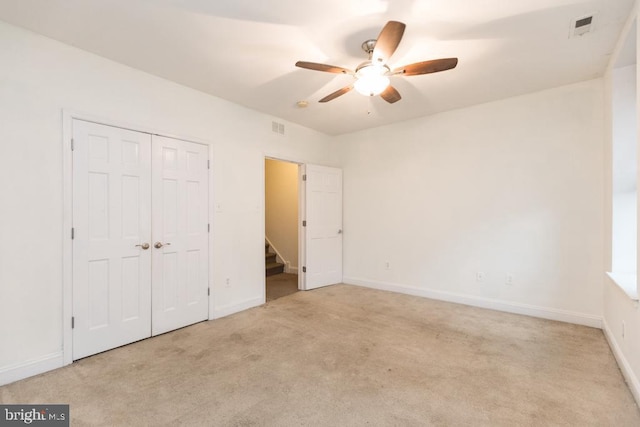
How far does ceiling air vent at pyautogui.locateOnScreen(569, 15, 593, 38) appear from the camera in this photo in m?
2.26

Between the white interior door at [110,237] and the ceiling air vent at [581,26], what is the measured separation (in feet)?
12.9

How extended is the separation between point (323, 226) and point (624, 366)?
3.80 m

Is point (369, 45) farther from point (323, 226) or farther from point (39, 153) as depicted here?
point (323, 226)

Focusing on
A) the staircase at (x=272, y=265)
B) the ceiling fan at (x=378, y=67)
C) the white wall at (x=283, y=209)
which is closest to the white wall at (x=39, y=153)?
the ceiling fan at (x=378, y=67)

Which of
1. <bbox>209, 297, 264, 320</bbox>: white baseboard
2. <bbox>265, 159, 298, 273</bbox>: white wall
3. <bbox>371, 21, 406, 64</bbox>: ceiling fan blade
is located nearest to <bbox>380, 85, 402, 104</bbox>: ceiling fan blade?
<bbox>371, 21, 406, 64</bbox>: ceiling fan blade

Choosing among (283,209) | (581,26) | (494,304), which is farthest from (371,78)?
(283,209)

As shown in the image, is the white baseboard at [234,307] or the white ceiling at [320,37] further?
the white baseboard at [234,307]

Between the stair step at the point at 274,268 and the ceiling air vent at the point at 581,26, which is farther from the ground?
the ceiling air vent at the point at 581,26

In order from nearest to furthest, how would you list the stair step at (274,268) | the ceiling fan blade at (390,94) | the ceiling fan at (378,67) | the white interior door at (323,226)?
the ceiling fan at (378,67) → the ceiling fan blade at (390,94) → the white interior door at (323,226) → the stair step at (274,268)

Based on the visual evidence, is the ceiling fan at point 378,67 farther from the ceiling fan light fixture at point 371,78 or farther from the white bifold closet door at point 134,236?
the white bifold closet door at point 134,236

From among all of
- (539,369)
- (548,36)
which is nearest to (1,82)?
(548,36)

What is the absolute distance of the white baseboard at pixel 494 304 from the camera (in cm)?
337

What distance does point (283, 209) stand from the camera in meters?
6.48

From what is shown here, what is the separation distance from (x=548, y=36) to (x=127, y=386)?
14.3ft
